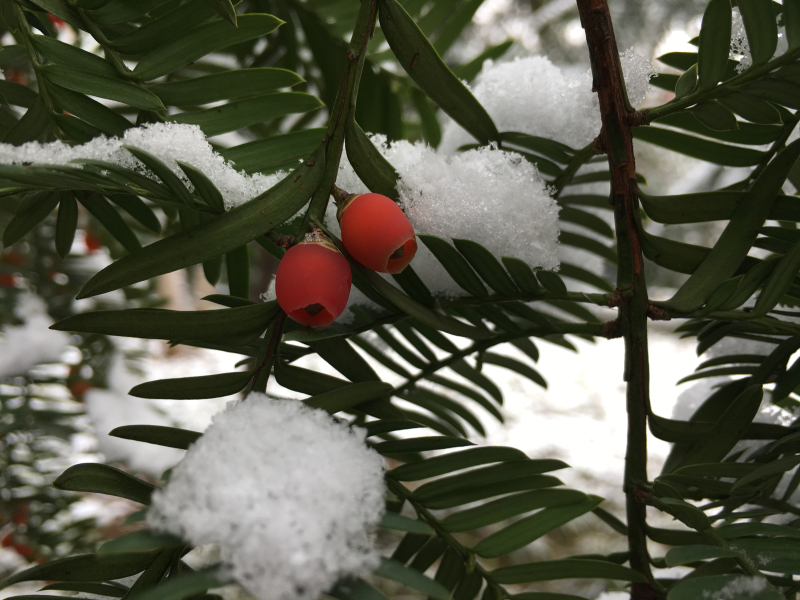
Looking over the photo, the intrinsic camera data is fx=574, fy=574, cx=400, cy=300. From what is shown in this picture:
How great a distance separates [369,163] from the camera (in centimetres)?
32

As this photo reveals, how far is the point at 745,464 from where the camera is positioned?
0.33m

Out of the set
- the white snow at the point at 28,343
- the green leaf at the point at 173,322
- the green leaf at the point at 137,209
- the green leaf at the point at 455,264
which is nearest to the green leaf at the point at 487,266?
the green leaf at the point at 455,264

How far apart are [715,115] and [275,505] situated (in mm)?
317

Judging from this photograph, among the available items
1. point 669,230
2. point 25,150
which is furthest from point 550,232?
point 669,230

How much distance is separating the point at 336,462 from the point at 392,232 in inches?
4.3

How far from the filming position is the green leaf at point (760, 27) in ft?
0.97

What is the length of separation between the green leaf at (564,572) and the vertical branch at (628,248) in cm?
7

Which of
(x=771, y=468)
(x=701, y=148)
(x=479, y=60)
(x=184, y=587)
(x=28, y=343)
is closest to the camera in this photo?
(x=184, y=587)

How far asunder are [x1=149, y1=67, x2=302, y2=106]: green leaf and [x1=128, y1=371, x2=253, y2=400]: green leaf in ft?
0.60

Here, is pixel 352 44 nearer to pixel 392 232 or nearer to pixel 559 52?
pixel 392 232

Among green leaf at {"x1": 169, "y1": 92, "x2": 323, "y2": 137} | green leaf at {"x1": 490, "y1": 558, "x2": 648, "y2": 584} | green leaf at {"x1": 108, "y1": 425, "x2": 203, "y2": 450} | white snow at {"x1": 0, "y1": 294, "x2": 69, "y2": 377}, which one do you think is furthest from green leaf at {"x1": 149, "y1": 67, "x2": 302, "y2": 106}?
white snow at {"x1": 0, "y1": 294, "x2": 69, "y2": 377}

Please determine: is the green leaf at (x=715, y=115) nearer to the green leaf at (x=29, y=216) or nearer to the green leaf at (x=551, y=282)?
the green leaf at (x=551, y=282)

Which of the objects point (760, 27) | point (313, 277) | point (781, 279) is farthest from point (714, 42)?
point (313, 277)

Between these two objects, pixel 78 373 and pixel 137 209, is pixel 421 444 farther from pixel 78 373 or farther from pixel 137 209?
→ pixel 78 373
